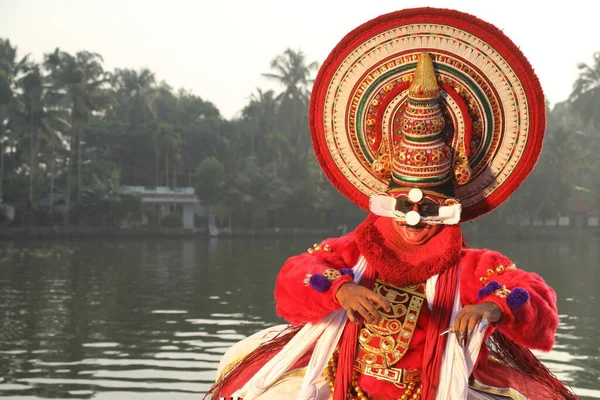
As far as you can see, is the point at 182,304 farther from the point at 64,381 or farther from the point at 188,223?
the point at 188,223

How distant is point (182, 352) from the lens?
12.3 metres

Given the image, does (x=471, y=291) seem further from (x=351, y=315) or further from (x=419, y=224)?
(x=351, y=315)

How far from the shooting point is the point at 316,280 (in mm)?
3465

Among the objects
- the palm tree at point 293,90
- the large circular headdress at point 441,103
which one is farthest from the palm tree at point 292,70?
the large circular headdress at point 441,103

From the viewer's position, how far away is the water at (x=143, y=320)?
10.5 metres

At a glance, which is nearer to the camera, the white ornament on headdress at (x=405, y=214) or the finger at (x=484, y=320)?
the finger at (x=484, y=320)

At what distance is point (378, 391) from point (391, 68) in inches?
46.5

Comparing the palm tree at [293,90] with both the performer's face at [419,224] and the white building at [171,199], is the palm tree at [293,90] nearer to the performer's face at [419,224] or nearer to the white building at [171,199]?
the white building at [171,199]

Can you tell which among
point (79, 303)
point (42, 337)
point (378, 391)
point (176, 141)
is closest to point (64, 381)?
point (42, 337)

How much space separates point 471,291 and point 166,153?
2047 inches

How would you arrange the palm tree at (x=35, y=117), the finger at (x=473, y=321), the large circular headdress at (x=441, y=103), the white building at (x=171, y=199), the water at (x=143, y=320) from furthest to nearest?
the white building at (x=171, y=199) → the palm tree at (x=35, y=117) → the water at (x=143, y=320) → the large circular headdress at (x=441, y=103) → the finger at (x=473, y=321)

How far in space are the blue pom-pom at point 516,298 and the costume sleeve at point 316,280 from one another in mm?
554

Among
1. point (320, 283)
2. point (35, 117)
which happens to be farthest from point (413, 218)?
point (35, 117)

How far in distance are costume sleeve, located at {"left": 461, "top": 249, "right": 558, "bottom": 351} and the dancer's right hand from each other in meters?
0.36
